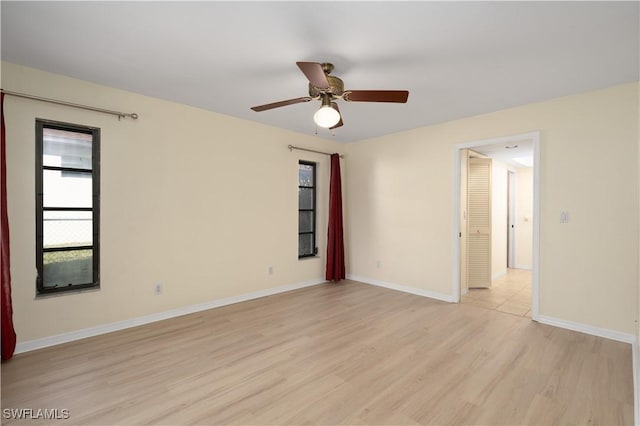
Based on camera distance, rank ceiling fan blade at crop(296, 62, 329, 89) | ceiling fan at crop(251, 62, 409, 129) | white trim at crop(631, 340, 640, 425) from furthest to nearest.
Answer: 1. ceiling fan at crop(251, 62, 409, 129)
2. ceiling fan blade at crop(296, 62, 329, 89)
3. white trim at crop(631, 340, 640, 425)

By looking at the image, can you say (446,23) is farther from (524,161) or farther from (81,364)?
(524,161)

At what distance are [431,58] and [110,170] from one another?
10.7 feet

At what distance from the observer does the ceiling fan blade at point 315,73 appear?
204 centimetres

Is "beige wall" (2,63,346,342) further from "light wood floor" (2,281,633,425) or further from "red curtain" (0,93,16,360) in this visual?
"light wood floor" (2,281,633,425)

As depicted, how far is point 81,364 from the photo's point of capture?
254cm

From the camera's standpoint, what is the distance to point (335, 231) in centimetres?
532

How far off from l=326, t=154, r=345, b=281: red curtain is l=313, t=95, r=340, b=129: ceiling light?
276cm

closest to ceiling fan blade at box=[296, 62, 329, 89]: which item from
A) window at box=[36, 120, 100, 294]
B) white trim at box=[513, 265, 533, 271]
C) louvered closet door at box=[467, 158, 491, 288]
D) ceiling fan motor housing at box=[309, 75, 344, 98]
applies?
ceiling fan motor housing at box=[309, 75, 344, 98]

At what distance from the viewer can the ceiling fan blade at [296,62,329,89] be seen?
204 centimetres

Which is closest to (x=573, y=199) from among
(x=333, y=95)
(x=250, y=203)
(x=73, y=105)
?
(x=333, y=95)

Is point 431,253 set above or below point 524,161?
below

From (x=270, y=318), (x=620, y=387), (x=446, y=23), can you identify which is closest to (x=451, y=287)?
(x=620, y=387)

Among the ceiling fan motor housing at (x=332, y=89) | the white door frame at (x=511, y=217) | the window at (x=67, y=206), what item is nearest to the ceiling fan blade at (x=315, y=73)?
the ceiling fan motor housing at (x=332, y=89)

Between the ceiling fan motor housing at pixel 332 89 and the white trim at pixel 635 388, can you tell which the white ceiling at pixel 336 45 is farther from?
the white trim at pixel 635 388
